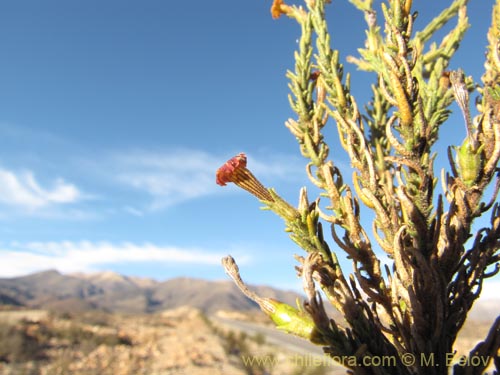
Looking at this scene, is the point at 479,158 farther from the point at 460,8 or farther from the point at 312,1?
the point at 460,8

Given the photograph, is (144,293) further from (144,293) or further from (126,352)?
(126,352)

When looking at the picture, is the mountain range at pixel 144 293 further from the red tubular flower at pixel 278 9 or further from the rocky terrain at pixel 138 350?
the red tubular flower at pixel 278 9

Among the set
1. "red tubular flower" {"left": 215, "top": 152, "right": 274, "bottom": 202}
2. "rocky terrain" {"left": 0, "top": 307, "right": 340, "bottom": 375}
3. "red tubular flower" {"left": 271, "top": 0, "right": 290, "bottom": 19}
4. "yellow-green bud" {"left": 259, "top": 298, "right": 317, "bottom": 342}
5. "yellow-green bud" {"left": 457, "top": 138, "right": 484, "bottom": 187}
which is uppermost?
"red tubular flower" {"left": 271, "top": 0, "right": 290, "bottom": 19}

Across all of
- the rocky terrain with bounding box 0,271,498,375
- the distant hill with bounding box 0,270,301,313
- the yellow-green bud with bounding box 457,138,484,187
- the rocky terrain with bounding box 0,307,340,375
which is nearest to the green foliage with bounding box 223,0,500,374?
the yellow-green bud with bounding box 457,138,484,187

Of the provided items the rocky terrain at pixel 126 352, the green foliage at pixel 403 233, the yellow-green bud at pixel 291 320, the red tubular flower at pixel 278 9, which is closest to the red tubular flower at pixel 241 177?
the green foliage at pixel 403 233

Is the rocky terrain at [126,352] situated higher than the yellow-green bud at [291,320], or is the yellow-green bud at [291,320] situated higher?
the yellow-green bud at [291,320]

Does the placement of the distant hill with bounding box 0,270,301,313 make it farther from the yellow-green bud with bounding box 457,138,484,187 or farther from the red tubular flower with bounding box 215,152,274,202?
the yellow-green bud with bounding box 457,138,484,187

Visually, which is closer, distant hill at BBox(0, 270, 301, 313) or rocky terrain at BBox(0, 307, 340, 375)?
rocky terrain at BBox(0, 307, 340, 375)

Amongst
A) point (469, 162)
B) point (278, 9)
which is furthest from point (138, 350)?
point (469, 162)

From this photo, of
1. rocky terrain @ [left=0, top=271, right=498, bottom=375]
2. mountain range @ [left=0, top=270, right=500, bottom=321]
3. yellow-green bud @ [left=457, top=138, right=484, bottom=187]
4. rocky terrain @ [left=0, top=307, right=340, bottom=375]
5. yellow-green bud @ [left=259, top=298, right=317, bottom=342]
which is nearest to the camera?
yellow-green bud @ [left=259, top=298, right=317, bottom=342]
